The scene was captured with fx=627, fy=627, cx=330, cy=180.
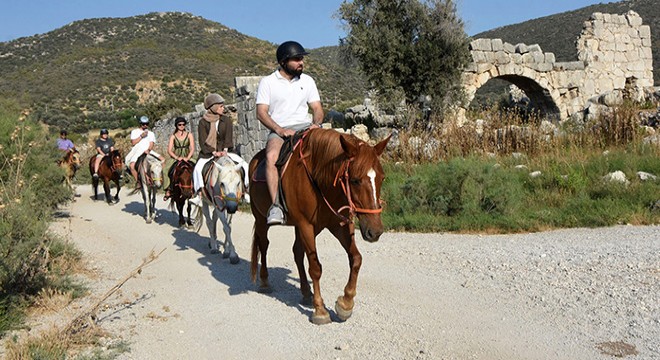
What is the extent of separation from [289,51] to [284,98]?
461 mm

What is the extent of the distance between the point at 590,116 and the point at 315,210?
12.7 meters

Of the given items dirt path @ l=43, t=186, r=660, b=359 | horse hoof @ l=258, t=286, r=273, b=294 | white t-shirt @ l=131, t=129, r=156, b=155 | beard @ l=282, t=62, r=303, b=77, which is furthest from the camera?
white t-shirt @ l=131, t=129, r=156, b=155

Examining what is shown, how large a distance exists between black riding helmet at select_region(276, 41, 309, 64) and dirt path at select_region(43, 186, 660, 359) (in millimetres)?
2434

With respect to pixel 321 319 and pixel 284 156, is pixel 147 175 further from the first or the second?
pixel 321 319

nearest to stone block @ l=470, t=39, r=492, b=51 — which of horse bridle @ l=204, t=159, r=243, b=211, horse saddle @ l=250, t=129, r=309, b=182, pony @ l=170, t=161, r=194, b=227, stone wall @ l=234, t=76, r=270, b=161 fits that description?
stone wall @ l=234, t=76, r=270, b=161

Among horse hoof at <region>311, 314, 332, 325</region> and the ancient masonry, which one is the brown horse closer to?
horse hoof at <region>311, 314, 332, 325</region>

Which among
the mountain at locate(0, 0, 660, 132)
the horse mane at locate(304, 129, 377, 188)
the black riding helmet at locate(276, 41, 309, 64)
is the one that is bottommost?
the horse mane at locate(304, 129, 377, 188)

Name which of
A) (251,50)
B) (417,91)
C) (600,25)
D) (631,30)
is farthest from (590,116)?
(251,50)

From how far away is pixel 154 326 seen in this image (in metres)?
5.63

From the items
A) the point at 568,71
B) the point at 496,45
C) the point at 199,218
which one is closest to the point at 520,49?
the point at 496,45

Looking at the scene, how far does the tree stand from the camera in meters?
21.1

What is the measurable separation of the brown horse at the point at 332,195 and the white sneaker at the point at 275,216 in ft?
0.26

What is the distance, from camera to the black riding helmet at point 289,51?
6.12m

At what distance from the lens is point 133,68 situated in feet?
184
